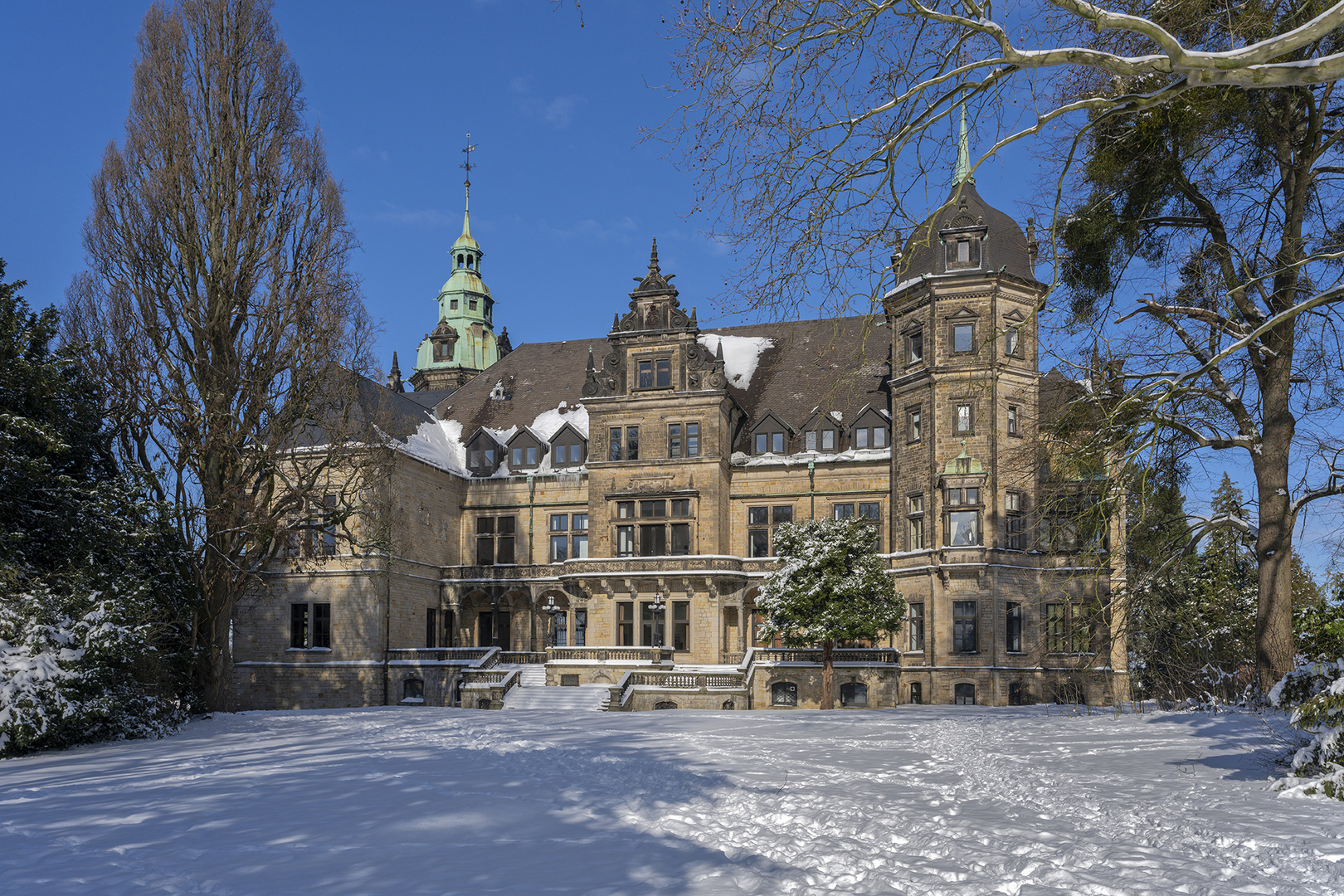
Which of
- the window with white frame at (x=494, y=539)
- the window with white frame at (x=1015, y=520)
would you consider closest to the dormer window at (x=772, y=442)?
the window with white frame at (x=1015, y=520)

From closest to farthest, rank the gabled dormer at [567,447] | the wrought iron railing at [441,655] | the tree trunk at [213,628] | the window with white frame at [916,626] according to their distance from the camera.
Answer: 1. the tree trunk at [213,628]
2. the window with white frame at [916,626]
3. the wrought iron railing at [441,655]
4. the gabled dormer at [567,447]

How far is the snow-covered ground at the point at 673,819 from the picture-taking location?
7.12 m

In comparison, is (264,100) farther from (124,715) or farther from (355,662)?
(355,662)

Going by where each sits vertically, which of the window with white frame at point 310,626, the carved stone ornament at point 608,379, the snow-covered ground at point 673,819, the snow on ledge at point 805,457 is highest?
the carved stone ornament at point 608,379

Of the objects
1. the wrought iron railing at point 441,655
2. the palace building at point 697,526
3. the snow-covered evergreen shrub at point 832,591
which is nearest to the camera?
the snow-covered evergreen shrub at point 832,591

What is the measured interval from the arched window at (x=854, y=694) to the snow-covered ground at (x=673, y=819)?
18.5 meters

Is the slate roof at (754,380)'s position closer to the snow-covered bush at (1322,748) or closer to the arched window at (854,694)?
the arched window at (854,694)

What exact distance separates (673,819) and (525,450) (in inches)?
1395

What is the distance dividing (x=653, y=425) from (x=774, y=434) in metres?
4.85

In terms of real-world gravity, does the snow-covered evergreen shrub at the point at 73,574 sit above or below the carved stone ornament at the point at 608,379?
below

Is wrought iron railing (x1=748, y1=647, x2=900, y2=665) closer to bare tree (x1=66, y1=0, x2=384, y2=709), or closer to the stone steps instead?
the stone steps

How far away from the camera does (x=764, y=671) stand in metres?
34.7

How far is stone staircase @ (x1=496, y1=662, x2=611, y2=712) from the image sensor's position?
1267 inches

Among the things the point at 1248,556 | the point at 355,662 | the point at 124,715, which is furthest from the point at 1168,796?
the point at 355,662
